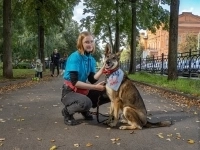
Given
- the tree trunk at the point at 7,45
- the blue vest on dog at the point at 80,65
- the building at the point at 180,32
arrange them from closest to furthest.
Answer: the blue vest on dog at the point at 80,65
the tree trunk at the point at 7,45
the building at the point at 180,32

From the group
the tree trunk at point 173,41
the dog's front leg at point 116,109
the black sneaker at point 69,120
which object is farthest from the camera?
the tree trunk at point 173,41

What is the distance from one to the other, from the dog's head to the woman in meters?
0.28

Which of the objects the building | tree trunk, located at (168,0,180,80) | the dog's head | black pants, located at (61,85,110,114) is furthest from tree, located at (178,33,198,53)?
the dog's head

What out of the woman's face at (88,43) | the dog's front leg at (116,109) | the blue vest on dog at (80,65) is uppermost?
the woman's face at (88,43)

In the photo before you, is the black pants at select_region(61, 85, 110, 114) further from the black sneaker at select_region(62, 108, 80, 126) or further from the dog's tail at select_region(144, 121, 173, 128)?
the dog's tail at select_region(144, 121, 173, 128)

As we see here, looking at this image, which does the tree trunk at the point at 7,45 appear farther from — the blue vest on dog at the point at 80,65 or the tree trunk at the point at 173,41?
the blue vest on dog at the point at 80,65

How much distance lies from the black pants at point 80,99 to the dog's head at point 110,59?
861mm

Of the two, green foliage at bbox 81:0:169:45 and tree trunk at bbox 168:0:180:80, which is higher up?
green foliage at bbox 81:0:169:45

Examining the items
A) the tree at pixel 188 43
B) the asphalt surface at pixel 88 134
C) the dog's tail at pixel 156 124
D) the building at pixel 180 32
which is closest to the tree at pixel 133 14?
the asphalt surface at pixel 88 134

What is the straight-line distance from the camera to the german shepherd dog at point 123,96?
6.23m

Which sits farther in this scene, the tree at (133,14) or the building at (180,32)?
the building at (180,32)

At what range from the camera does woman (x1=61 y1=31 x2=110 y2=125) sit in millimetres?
6645

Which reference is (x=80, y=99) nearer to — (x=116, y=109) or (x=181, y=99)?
(x=116, y=109)

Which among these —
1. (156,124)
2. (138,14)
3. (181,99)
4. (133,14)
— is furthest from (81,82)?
(138,14)
